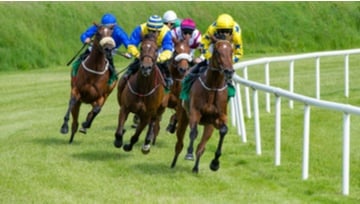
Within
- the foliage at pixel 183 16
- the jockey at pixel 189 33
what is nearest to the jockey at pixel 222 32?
the jockey at pixel 189 33

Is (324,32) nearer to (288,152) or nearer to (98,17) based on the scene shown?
(98,17)

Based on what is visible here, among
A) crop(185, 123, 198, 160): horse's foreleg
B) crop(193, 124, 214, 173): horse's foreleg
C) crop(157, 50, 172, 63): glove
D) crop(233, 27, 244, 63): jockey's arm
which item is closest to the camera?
crop(185, 123, 198, 160): horse's foreleg

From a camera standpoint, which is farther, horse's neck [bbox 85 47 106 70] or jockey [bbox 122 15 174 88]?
horse's neck [bbox 85 47 106 70]

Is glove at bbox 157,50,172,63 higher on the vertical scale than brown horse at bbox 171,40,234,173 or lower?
higher

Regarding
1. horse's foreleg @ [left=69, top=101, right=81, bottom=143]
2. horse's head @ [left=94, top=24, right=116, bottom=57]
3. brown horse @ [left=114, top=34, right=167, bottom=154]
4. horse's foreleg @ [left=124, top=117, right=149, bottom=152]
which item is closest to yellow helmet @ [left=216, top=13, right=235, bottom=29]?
brown horse @ [left=114, top=34, right=167, bottom=154]

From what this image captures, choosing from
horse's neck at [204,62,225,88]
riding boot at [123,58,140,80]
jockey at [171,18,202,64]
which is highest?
jockey at [171,18,202,64]

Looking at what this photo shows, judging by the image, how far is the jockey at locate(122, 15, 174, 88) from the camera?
1188 centimetres

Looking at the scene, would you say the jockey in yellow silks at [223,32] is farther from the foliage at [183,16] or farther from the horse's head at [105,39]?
the foliage at [183,16]

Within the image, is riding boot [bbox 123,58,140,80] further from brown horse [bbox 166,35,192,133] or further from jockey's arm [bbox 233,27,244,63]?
jockey's arm [bbox 233,27,244,63]

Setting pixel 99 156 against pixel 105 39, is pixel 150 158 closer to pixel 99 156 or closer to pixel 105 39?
pixel 99 156

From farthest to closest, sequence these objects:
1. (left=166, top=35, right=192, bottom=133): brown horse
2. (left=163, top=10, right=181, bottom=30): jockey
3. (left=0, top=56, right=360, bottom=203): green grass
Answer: (left=163, top=10, right=181, bottom=30): jockey
(left=166, top=35, right=192, bottom=133): brown horse
(left=0, top=56, right=360, bottom=203): green grass

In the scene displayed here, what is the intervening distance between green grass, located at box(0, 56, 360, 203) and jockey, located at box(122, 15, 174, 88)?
1.09m

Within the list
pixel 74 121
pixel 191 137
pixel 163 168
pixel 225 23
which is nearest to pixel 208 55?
pixel 225 23

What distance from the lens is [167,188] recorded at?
9742mm
